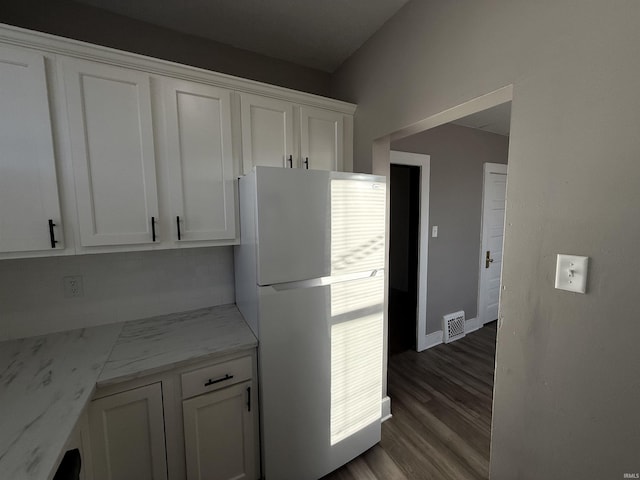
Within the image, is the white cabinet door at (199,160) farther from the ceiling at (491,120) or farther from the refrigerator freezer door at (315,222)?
the ceiling at (491,120)

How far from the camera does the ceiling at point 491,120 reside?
250 cm

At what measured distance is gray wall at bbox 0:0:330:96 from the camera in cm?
140

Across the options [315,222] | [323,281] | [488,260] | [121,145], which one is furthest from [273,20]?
[488,260]

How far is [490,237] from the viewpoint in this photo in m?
3.29

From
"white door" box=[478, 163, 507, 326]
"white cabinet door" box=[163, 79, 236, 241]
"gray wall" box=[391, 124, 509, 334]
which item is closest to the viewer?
"white cabinet door" box=[163, 79, 236, 241]

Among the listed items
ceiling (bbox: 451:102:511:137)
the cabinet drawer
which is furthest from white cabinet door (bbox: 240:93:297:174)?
ceiling (bbox: 451:102:511:137)

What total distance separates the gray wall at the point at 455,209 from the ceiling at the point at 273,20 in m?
1.23

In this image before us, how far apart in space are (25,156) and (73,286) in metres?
0.74

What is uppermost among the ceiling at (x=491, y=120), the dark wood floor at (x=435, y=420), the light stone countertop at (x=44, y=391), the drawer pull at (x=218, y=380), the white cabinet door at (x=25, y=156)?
the ceiling at (x=491, y=120)

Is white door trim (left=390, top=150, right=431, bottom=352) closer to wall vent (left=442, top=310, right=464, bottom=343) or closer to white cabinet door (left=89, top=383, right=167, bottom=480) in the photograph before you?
wall vent (left=442, top=310, right=464, bottom=343)

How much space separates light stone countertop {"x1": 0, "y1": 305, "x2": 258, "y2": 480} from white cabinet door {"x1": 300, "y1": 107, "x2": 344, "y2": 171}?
1.17 meters

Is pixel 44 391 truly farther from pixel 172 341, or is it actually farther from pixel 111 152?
pixel 111 152

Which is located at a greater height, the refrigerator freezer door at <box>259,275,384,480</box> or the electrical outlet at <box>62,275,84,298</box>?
the electrical outlet at <box>62,275,84,298</box>

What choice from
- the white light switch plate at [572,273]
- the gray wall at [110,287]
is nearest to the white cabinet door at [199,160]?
the gray wall at [110,287]
